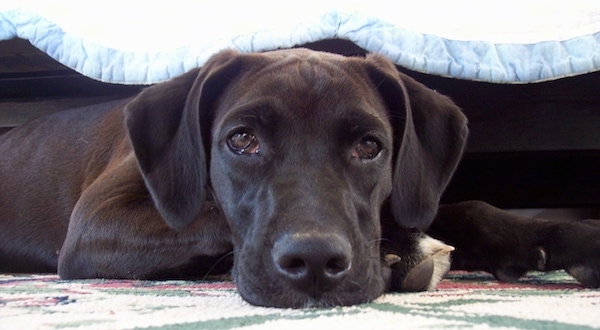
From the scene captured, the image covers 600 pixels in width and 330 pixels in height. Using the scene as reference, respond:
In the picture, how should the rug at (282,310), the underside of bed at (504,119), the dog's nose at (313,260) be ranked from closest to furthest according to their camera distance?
the rug at (282,310) → the dog's nose at (313,260) → the underside of bed at (504,119)

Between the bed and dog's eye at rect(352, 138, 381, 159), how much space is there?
115 cm

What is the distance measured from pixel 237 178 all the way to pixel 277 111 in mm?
242

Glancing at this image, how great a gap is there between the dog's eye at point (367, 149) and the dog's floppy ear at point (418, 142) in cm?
14

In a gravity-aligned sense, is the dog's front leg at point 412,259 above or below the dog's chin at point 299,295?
below

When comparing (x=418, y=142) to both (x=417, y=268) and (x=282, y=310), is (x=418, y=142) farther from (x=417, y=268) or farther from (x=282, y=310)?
(x=282, y=310)

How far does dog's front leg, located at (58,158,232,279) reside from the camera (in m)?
2.24

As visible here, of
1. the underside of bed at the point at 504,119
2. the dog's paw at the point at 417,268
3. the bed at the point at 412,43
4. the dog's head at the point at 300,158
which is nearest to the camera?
the dog's head at the point at 300,158

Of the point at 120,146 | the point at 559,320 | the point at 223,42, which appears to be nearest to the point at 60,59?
the point at 120,146

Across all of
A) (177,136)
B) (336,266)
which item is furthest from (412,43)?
(336,266)

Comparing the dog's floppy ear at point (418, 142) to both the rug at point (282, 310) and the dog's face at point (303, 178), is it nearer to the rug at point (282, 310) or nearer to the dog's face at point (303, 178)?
the dog's face at point (303, 178)

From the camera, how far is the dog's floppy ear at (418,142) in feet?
7.34

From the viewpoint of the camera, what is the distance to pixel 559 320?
1.29m

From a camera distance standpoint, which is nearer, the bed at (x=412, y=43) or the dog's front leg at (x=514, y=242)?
the dog's front leg at (x=514, y=242)

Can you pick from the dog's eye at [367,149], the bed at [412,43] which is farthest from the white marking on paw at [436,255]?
the bed at [412,43]
